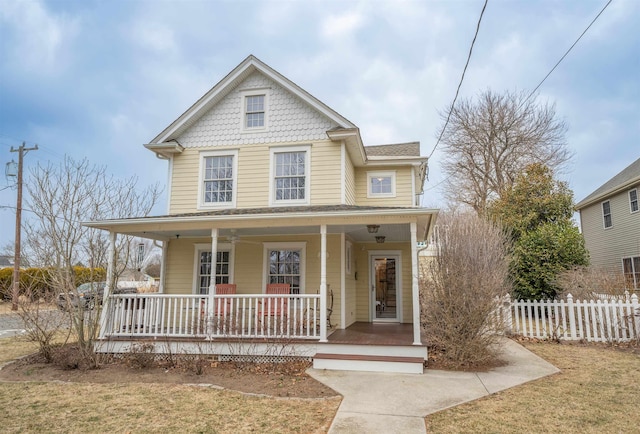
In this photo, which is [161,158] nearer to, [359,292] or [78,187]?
[78,187]

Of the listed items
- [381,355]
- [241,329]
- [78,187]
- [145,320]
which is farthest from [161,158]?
[381,355]

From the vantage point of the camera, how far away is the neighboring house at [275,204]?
10016 millimetres

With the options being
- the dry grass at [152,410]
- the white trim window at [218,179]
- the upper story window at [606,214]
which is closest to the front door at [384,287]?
the white trim window at [218,179]

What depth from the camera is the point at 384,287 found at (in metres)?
11.8

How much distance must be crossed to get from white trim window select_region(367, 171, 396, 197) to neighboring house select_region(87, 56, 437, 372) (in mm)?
32

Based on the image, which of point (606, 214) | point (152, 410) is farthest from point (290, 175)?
point (606, 214)

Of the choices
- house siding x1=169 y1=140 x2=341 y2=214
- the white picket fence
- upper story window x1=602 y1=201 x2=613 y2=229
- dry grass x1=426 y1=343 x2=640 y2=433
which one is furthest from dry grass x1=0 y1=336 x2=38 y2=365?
upper story window x1=602 y1=201 x2=613 y2=229

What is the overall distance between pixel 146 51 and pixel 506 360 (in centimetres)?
1773

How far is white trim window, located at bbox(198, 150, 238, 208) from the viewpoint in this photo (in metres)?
11.2

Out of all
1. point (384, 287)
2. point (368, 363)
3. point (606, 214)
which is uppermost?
point (606, 214)

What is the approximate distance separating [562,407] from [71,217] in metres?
10.3

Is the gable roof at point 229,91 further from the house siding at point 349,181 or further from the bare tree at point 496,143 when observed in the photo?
the bare tree at point 496,143

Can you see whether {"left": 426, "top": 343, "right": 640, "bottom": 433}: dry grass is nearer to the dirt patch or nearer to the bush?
the bush

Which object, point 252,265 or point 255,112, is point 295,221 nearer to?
point 252,265
